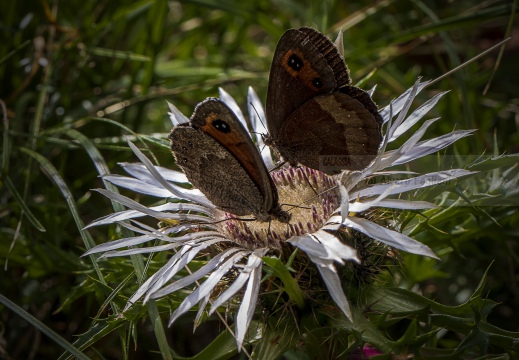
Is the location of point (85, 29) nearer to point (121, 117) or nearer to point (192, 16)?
point (121, 117)

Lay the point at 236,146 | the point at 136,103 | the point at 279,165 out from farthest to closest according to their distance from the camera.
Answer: the point at 136,103
the point at 279,165
the point at 236,146

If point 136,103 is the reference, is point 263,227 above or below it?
below

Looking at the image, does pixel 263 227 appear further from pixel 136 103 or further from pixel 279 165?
pixel 136 103

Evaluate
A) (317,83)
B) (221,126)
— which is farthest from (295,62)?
(221,126)

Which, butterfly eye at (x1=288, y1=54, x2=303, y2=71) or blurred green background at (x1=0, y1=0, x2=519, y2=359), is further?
blurred green background at (x1=0, y1=0, x2=519, y2=359)

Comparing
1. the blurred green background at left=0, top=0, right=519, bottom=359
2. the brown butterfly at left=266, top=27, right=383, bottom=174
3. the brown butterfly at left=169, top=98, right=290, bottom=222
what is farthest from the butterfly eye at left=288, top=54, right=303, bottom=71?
the brown butterfly at left=169, top=98, right=290, bottom=222

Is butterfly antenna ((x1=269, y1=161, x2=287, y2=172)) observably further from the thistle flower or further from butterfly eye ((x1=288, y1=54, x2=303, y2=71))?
butterfly eye ((x1=288, y1=54, x2=303, y2=71))

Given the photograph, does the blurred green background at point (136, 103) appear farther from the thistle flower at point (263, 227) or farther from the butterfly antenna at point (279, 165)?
the butterfly antenna at point (279, 165)
